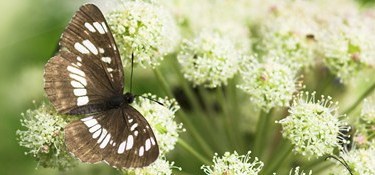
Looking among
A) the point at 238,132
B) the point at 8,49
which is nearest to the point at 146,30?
the point at 238,132

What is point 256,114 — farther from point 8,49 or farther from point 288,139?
point 8,49

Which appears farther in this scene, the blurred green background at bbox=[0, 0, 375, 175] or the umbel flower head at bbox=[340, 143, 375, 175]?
the blurred green background at bbox=[0, 0, 375, 175]

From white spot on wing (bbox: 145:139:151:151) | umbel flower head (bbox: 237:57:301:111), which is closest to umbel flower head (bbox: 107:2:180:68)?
umbel flower head (bbox: 237:57:301:111)

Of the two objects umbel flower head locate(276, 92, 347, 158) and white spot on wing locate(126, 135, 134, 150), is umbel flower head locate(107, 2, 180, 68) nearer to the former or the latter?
white spot on wing locate(126, 135, 134, 150)

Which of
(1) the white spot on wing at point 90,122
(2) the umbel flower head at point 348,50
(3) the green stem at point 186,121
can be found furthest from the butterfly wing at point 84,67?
(2) the umbel flower head at point 348,50

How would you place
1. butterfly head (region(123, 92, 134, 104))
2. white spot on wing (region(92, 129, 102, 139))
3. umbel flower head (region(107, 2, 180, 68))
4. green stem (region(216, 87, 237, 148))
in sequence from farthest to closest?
green stem (region(216, 87, 237, 148))
umbel flower head (region(107, 2, 180, 68))
butterfly head (region(123, 92, 134, 104))
white spot on wing (region(92, 129, 102, 139))

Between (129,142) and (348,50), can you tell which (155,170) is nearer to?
(129,142)

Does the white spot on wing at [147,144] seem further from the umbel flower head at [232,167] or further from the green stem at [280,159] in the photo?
the green stem at [280,159]
